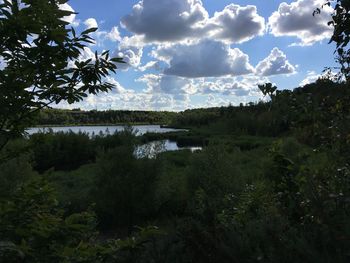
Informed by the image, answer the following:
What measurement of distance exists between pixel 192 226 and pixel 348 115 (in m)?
1.99

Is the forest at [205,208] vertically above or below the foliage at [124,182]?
above

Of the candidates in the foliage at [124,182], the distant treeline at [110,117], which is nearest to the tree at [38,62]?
the foliage at [124,182]

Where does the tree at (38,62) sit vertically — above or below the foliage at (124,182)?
above

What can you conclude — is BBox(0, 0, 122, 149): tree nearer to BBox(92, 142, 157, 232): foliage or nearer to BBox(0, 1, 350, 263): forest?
BBox(0, 1, 350, 263): forest

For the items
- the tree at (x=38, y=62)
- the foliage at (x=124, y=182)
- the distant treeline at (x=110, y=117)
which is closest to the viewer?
the tree at (x=38, y=62)

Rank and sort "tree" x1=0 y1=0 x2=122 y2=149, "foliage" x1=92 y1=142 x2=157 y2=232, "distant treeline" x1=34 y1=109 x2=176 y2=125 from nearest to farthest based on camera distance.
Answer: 1. "tree" x1=0 y1=0 x2=122 y2=149
2. "foliage" x1=92 y1=142 x2=157 y2=232
3. "distant treeline" x1=34 y1=109 x2=176 y2=125

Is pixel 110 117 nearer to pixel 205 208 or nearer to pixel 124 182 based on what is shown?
pixel 124 182

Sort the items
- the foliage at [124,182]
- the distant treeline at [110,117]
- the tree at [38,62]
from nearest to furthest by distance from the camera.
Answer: the tree at [38,62], the foliage at [124,182], the distant treeline at [110,117]

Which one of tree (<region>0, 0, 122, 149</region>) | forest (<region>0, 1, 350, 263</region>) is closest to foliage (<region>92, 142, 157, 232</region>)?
forest (<region>0, 1, 350, 263</region>)

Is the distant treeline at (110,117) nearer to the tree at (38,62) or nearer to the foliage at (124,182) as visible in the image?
the foliage at (124,182)

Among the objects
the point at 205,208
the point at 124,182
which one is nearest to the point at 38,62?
the point at 205,208

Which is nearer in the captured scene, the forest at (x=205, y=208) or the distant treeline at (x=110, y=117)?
the forest at (x=205, y=208)

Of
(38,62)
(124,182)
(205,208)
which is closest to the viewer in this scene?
(38,62)

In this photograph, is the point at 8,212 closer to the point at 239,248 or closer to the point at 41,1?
the point at 41,1
